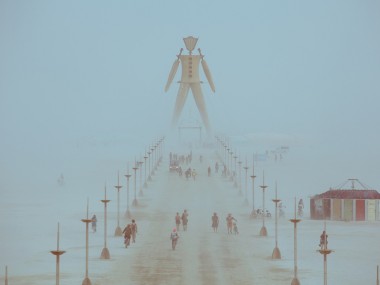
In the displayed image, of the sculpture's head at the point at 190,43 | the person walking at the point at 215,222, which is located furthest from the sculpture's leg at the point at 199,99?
the person walking at the point at 215,222

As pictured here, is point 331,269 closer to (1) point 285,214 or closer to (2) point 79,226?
(2) point 79,226

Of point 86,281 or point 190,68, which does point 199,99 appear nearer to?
point 190,68

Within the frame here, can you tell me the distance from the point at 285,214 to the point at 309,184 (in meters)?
23.9

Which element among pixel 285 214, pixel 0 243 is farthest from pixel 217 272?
pixel 285 214

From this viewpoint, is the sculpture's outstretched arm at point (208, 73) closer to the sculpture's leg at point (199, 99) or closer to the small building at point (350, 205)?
the sculpture's leg at point (199, 99)

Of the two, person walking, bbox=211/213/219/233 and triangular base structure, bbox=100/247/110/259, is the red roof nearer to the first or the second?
person walking, bbox=211/213/219/233

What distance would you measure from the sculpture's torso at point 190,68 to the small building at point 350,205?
48426 mm

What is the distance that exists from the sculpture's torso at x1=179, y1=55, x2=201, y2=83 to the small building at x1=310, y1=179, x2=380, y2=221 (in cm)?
4843

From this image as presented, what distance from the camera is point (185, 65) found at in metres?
120

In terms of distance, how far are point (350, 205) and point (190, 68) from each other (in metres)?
50.7

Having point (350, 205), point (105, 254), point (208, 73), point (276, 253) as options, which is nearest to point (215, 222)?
point (350, 205)

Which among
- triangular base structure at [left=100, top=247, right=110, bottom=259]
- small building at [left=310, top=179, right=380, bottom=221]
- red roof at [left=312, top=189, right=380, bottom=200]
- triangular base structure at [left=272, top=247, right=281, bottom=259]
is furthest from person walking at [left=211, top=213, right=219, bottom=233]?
triangular base structure at [left=100, top=247, right=110, bottom=259]

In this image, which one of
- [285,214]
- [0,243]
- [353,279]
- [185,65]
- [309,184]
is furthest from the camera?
[185,65]

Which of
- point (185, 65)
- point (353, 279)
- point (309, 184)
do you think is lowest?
point (353, 279)
